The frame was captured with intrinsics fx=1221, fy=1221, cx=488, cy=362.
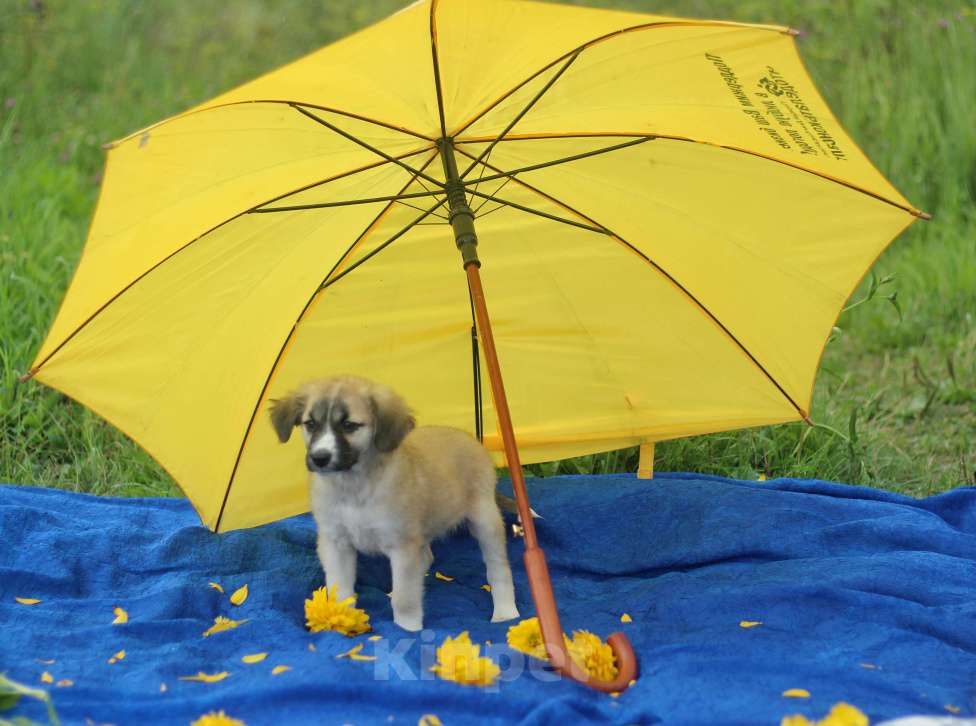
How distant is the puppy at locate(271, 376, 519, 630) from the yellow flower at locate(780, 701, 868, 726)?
1.44m

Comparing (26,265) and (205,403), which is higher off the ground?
(26,265)

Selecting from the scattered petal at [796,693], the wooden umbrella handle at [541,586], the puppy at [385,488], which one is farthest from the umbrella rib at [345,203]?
the scattered petal at [796,693]

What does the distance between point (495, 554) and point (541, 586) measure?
0.67 meters

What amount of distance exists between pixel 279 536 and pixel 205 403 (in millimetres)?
1020

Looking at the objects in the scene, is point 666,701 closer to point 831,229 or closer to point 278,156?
point 831,229

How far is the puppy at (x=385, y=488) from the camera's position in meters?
4.29

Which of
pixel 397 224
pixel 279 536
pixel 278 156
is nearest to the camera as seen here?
pixel 278 156

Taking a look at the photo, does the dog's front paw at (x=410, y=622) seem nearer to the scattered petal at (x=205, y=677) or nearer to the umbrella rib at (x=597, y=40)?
the scattered petal at (x=205, y=677)

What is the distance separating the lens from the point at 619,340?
16.8ft

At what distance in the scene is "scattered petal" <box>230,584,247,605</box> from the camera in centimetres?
481

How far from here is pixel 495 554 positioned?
477cm

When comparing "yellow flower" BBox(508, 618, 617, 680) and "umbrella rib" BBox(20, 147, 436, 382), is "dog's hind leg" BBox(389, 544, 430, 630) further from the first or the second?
"umbrella rib" BBox(20, 147, 436, 382)

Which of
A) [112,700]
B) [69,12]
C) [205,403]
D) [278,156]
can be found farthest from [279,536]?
[69,12]

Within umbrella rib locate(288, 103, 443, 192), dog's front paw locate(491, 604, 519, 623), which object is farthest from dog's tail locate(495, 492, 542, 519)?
umbrella rib locate(288, 103, 443, 192)
